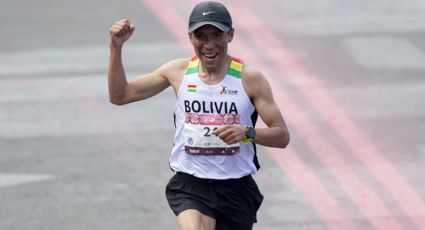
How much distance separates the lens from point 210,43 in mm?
7938

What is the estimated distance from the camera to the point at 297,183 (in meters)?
11.5

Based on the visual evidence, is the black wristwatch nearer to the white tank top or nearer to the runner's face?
the white tank top

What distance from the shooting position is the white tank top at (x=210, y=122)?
8.06 metres

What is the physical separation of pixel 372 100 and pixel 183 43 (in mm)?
2969

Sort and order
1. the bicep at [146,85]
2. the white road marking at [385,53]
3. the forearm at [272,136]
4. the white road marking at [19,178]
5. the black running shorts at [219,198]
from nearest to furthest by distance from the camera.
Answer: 1. the forearm at [272,136]
2. the black running shorts at [219,198]
3. the bicep at [146,85]
4. the white road marking at [19,178]
5. the white road marking at [385,53]

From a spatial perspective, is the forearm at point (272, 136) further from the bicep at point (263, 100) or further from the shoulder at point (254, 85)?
the shoulder at point (254, 85)

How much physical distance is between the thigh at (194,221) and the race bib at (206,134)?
0.40 m

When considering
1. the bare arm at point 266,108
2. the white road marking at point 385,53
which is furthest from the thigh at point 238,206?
the white road marking at point 385,53

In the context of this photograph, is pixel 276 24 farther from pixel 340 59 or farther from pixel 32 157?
pixel 32 157

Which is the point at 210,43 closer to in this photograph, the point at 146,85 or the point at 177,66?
the point at 177,66

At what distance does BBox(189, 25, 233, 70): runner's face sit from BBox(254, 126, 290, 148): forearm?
0.54 m

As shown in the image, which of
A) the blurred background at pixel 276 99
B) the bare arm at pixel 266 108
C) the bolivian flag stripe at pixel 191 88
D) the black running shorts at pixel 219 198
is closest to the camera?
the bare arm at pixel 266 108

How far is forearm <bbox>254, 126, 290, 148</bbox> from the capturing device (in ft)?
25.9

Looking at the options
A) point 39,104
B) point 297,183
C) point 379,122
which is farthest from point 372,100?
point 39,104
